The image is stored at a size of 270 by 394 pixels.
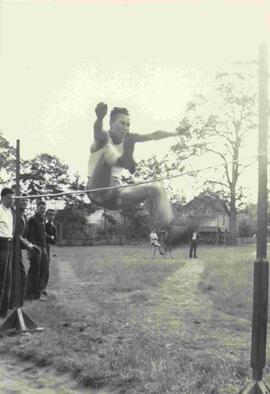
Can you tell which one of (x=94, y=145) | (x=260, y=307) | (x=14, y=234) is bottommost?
(x=260, y=307)

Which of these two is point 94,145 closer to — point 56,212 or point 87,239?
point 87,239

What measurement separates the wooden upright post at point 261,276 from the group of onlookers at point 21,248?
9.94 feet

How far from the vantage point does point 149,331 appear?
5938 mm

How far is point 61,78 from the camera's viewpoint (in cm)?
686

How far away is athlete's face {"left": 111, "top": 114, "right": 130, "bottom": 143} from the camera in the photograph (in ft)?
18.9

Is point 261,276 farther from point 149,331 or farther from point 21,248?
point 21,248

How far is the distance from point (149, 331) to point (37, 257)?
110 inches

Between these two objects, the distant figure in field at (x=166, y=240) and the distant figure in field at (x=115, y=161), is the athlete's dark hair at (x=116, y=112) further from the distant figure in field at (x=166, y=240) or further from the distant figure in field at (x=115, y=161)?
the distant figure in field at (x=166, y=240)

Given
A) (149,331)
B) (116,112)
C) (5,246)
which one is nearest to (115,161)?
(116,112)

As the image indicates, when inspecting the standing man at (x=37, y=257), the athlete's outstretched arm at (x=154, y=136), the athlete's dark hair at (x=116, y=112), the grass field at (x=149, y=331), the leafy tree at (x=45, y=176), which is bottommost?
the grass field at (x=149, y=331)

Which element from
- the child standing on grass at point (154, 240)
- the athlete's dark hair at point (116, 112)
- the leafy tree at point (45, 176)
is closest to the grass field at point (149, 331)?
the child standing on grass at point (154, 240)

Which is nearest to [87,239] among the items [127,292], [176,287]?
[127,292]

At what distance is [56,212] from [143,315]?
6.51ft

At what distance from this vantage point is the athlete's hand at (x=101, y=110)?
20.3 feet
